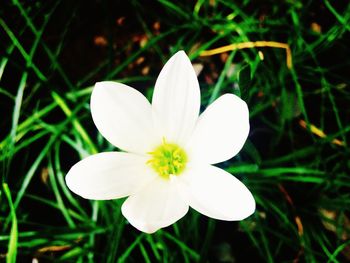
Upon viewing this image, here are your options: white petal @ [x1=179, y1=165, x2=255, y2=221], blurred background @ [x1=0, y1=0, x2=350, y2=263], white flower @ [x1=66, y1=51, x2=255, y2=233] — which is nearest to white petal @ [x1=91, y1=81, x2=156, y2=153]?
white flower @ [x1=66, y1=51, x2=255, y2=233]

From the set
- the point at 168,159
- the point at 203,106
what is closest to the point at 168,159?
the point at 168,159

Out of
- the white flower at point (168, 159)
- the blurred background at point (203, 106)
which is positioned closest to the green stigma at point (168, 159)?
the white flower at point (168, 159)

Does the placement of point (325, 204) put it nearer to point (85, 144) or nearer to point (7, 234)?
point (85, 144)

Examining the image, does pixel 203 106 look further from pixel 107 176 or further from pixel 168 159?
pixel 107 176

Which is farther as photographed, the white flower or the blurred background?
the blurred background

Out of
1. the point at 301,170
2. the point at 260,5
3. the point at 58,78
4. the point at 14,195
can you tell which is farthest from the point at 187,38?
the point at 14,195

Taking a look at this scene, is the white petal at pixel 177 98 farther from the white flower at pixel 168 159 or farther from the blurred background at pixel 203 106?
the blurred background at pixel 203 106

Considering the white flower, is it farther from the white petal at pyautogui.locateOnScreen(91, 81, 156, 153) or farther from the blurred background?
the blurred background
